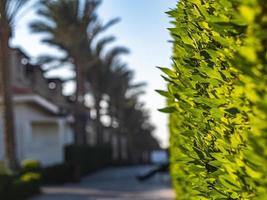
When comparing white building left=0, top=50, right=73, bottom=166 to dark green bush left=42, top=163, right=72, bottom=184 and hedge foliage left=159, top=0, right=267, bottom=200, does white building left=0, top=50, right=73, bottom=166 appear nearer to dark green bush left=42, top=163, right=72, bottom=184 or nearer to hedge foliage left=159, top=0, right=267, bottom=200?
dark green bush left=42, top=163, right=72, bottom=184

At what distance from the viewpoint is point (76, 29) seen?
31453 mm

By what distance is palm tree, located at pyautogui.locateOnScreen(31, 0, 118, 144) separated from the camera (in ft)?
103

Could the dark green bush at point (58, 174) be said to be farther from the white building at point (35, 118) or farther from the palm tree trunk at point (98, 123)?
the palm tree trunk at point (98, 123)

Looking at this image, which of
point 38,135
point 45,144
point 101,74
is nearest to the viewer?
point 45,144

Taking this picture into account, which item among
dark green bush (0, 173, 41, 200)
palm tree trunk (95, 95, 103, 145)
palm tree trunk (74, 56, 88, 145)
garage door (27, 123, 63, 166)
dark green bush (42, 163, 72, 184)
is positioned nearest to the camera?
dark green bush (0, 173, 41, 200)

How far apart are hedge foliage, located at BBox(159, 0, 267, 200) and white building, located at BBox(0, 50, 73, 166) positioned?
23388mm

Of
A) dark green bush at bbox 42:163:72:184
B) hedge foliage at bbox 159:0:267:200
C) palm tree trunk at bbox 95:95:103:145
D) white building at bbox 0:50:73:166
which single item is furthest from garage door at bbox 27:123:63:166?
hedge foliage at bbox 159:0:267:200

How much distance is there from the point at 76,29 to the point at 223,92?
2881 centimetres

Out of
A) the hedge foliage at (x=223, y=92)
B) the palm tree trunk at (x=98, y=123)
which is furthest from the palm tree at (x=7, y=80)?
the palm tree trunk at (x=98, y=123)

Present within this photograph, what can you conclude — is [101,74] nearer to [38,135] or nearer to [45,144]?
[38,135]

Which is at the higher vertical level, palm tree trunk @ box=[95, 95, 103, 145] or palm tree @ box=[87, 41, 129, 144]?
palm tree @ box=[87, 41, 129, 144]

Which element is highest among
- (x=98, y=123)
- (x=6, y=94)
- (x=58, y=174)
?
(x=6, y=94)

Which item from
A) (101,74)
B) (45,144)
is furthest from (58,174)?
(101,74)

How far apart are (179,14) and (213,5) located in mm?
832
